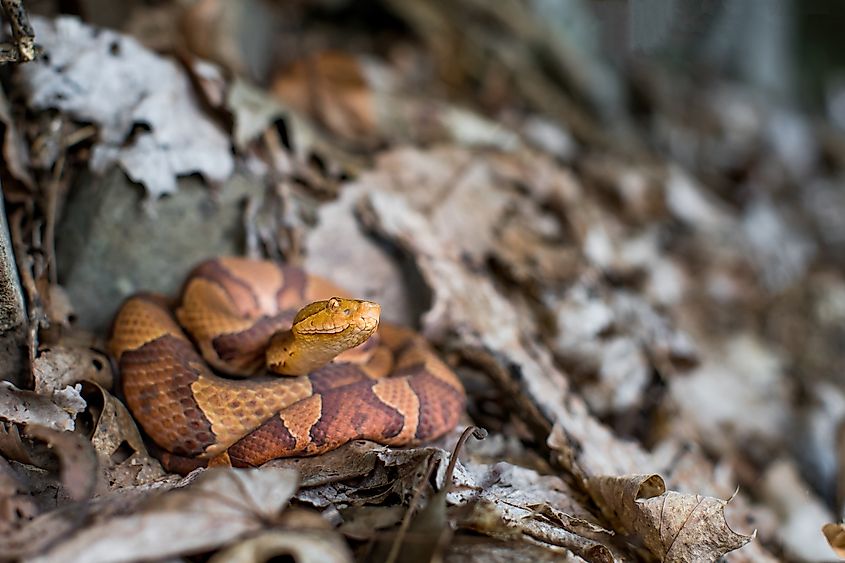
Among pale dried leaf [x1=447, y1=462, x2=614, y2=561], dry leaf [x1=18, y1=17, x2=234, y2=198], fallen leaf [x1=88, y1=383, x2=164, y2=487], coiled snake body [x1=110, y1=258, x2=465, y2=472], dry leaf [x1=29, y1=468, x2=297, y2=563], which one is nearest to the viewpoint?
dry leaf [x1=29, y1=468, x2=297, y2=563]

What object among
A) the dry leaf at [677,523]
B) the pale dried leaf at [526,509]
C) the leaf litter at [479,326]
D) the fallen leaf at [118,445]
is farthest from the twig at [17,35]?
the dry leaf at [677,523]

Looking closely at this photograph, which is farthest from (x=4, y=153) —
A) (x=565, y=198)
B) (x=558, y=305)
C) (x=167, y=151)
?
(x=565, y=198)

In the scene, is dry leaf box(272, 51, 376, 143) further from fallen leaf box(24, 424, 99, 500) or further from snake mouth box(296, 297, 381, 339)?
fallen leaf box(24, 424, 99, 500)

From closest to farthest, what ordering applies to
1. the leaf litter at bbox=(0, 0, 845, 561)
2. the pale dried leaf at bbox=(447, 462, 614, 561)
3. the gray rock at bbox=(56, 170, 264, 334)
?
the leaf litter at bbox=(0, 0, 845, 561), the pale dried leaf at bbox=(447, 462, 614, 561), the gray rock at bbox=(56, 170, 264, 334)

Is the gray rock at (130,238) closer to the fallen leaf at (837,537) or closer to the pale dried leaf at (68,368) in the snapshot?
the pale dried leaf at (68,368)

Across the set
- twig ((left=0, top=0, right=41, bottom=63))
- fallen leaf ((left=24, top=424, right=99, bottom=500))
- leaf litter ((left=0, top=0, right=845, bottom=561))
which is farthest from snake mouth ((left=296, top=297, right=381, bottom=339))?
twig ((left=0, top=0, right=41, bottom=63))

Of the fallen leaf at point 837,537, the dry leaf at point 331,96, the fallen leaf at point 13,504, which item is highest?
the dry leaf at point 331,96
